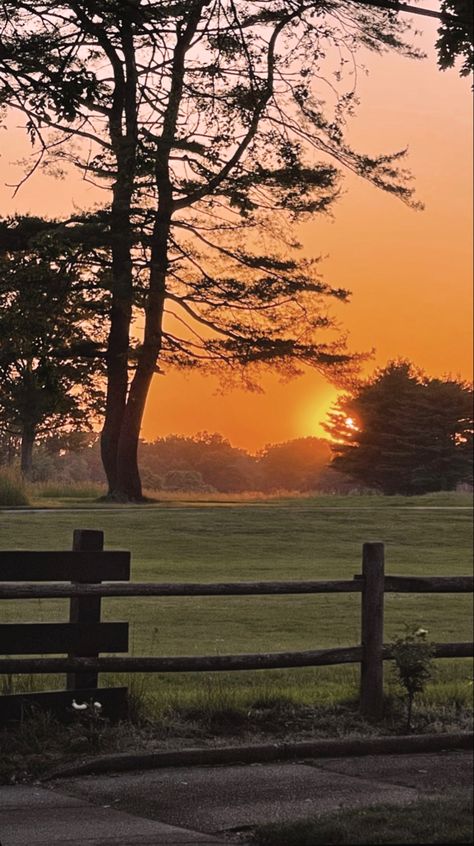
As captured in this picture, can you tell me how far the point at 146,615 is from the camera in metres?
16.8

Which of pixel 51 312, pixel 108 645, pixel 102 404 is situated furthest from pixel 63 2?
pixel 108 645

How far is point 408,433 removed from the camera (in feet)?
160

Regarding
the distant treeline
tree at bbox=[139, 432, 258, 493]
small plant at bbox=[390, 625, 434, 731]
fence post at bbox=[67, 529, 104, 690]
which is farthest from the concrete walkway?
tree at bbox=[139, 432, 258, 493]

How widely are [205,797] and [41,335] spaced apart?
3.65 meters

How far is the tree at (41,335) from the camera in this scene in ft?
29.3

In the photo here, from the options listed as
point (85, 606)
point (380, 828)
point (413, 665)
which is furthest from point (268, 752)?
point (380, 828)

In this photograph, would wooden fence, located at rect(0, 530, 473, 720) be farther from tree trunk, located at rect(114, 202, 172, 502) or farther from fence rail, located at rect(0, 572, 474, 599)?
tree trunk, located at rect(114, 202, 172, 502)

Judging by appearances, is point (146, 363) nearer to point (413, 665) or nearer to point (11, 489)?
point (11, 489)

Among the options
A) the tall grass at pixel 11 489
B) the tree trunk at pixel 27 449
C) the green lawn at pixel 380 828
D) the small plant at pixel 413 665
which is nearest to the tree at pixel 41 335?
the tree trunk at pixel 27 449

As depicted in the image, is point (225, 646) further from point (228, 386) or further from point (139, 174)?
point (139, 174)

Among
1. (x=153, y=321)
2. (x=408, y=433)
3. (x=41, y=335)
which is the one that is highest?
(x=408, y=433)

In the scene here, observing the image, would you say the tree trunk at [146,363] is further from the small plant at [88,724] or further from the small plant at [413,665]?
the small plant at [413,665]

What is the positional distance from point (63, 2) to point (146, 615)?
33.4 feet

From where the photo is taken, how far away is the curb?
8.24 metres
